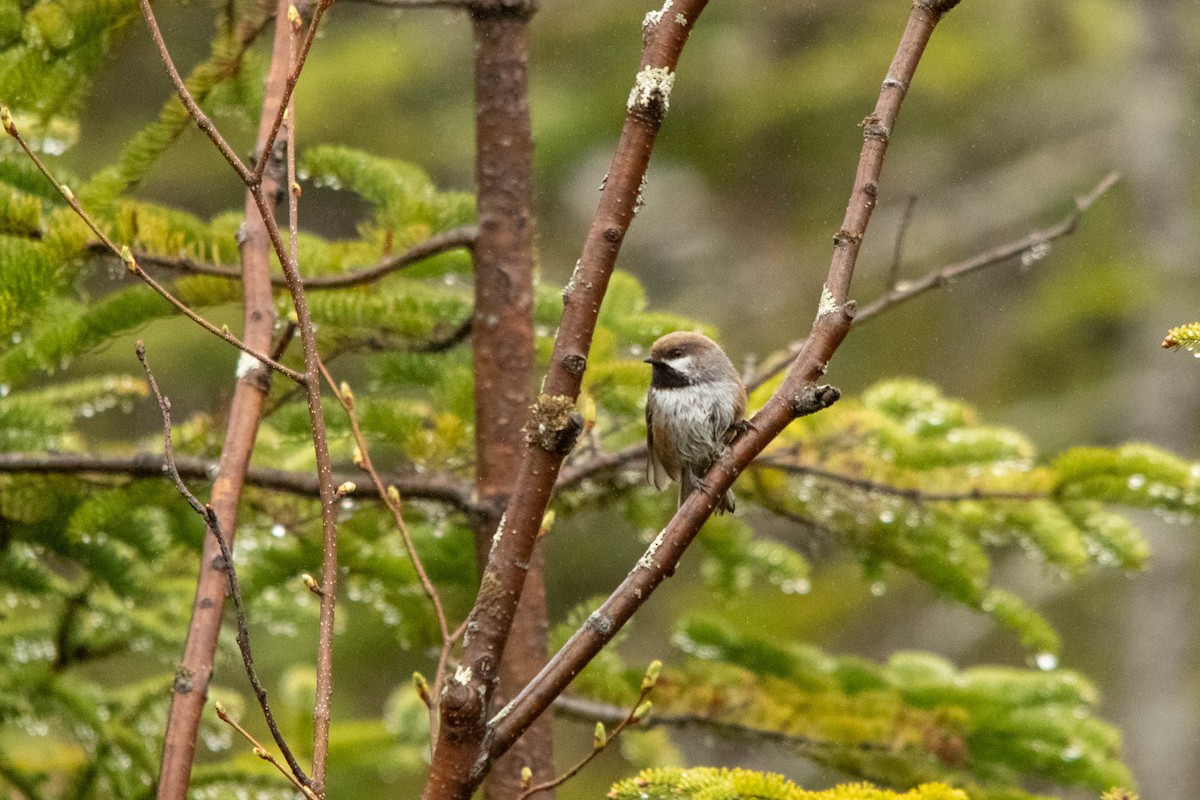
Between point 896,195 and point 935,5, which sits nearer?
point 935,5

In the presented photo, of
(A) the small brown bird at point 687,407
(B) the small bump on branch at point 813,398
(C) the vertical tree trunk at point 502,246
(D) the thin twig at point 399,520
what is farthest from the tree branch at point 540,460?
(A) the small brown bird at point 687,407

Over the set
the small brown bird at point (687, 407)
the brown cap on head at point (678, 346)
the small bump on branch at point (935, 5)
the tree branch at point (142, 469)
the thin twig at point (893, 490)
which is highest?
the brown cap on head at point (678, 346)

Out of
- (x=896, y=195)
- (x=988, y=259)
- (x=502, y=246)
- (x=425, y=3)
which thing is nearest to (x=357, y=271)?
(x=502, y=246)

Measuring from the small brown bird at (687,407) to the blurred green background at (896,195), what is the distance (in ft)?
16.3

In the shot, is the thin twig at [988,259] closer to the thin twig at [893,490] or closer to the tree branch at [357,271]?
the thin twig at [893,490]

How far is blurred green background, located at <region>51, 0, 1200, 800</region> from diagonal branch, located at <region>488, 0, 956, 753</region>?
6.59 meters

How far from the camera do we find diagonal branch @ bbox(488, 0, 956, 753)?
166cm

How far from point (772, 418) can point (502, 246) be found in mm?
1442

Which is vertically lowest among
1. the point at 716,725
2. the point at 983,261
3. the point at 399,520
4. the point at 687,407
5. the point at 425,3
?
the point at 399,520

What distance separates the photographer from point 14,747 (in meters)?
4.03

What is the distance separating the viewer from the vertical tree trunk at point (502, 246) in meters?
2.90

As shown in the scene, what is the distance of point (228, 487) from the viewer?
83.8 inches

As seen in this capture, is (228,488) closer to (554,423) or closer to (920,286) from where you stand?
(554,423)

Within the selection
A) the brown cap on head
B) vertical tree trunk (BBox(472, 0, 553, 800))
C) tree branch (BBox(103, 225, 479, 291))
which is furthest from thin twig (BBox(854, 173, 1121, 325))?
tree branch (BBox(103, 225, 479, 291))
